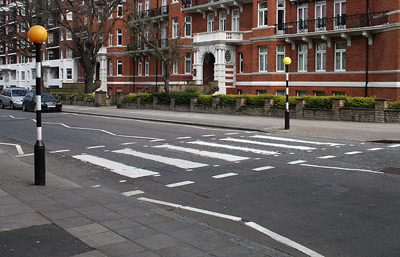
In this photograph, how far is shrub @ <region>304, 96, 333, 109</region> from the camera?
79.1 ft

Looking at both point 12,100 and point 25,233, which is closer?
point 25,233

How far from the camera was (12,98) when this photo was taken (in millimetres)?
38500

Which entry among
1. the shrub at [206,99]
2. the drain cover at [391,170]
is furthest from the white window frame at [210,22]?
the drain cover at [391,170]

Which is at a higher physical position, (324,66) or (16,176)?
(324,66)

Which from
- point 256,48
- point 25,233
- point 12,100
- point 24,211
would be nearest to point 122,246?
point 25,233

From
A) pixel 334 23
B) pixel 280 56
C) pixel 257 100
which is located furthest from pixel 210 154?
pixel 280 56

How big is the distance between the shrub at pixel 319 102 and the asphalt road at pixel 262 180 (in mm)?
7783

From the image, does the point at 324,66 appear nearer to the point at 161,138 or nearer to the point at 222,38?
the point at 222,38

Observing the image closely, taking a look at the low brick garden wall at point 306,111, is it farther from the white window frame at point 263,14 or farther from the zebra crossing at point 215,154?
the white window frame at point 263,14

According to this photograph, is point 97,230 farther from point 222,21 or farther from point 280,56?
point 222,21

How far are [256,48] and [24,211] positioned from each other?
3212cm

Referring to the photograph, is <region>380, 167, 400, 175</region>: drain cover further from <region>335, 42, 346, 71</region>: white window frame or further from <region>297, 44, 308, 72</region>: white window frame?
<region>297, 44, 308, 72</region>: white window frame

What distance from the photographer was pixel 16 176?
9.76 metres

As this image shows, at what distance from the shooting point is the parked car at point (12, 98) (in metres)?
38.1
